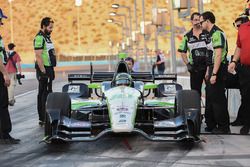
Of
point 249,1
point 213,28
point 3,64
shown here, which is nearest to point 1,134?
point 3,64

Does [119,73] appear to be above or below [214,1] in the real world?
below

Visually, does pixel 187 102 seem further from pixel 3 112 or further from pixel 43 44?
pixel 43 44

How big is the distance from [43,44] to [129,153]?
3486 mm

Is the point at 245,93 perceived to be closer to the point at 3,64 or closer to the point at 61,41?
the point at 3,64

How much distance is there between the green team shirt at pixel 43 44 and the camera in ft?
31.7

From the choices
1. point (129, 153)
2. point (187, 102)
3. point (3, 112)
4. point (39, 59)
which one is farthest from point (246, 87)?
point (3, 112)

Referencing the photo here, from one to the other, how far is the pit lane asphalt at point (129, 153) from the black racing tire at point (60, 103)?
0.43 metres

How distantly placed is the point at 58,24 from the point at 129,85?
10542cm

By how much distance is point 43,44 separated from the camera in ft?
31.9

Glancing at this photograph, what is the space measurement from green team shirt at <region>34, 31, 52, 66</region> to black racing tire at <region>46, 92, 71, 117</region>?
2.12m

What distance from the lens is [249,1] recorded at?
9180mm

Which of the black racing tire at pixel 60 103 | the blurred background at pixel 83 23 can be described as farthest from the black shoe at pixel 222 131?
the blurred background at pixel 83 23

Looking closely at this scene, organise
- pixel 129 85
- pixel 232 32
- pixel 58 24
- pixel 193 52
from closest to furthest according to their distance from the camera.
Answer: pixel 129 85 → pixel 193 52 → pixel 232 32 → pixel 58 24

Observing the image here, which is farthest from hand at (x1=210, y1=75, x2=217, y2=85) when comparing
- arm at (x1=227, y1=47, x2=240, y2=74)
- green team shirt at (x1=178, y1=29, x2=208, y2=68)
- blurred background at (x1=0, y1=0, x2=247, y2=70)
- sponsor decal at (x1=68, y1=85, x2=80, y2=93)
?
blurred background at (x1=0, y1=0, x2=247, y2=70)
